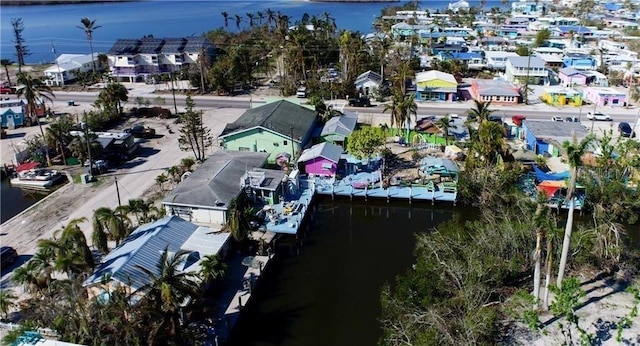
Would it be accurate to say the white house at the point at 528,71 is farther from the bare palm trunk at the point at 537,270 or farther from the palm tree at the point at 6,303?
the palm tree at the point at 6,303

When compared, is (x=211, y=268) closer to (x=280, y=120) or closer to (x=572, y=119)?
(x=280, y=120)

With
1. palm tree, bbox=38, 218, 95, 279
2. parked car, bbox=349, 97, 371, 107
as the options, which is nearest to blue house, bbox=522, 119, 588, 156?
parked car, bbox=349, 97, 371, 107

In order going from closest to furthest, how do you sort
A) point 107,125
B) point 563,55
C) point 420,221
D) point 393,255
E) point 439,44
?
1. point 393,255
2. point 420,221
3. point 107,125
4. point 563,55
5. point 439,44

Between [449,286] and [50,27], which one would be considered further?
[50,27]

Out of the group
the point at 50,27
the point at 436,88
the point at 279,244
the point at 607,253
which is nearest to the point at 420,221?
the point at 279,244

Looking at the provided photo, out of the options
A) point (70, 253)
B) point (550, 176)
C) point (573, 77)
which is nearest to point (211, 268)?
point (70, 253)

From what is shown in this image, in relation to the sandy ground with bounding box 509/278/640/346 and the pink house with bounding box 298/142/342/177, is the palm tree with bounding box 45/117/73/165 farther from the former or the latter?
the sandy ground with bounding box 509/278/640/346

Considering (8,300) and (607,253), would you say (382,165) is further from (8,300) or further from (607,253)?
(8,300)
